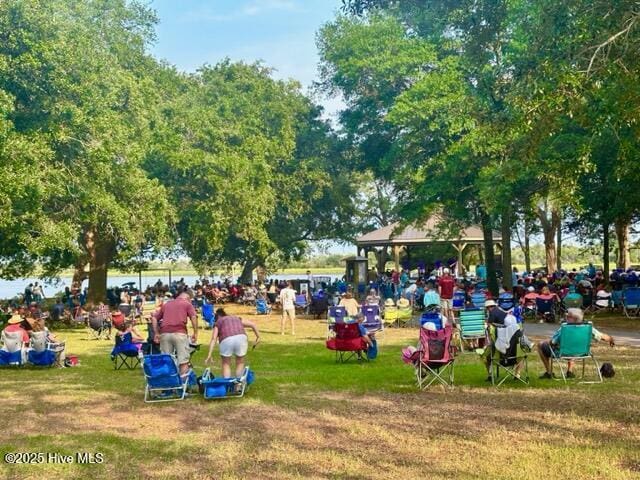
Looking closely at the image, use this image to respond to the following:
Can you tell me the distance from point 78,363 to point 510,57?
13214 millimetres

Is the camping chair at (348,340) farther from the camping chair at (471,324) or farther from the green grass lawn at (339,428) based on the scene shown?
the camping chair at (471,324)

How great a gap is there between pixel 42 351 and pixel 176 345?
14.0ft

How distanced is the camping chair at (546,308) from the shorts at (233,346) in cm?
1070

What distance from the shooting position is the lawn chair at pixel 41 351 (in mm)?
12234

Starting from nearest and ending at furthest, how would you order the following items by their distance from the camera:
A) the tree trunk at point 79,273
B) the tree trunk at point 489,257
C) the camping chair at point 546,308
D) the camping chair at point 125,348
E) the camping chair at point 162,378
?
the camping chair at point 162,378 → the camping chair at point 125,348 → the camping chair at point 546,308 → the tree trunk at point 489,257 → the tree trunk at point 79,273

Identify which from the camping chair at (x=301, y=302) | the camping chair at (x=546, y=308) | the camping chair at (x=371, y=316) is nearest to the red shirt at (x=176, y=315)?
the camping chair at (x=371, y=316)

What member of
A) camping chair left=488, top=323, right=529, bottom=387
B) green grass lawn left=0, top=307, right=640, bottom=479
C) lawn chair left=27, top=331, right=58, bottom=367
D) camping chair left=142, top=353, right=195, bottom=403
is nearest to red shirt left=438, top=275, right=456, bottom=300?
green grass lawn left=0, top=307, right=640, bottom=479

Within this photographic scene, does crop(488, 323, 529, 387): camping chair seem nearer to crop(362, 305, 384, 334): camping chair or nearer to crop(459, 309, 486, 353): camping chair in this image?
crop(459, 309, 486, 353): camping chair

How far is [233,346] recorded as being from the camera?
908 centimetres

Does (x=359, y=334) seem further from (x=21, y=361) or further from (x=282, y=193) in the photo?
(x=282, y=193)

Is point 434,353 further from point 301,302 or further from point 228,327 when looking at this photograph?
point 301,302

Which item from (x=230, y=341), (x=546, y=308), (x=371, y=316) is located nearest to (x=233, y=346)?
(x=230, y=341)

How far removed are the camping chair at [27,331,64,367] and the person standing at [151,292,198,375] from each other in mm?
3944

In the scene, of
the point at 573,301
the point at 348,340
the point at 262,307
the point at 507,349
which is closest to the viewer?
the point at 507,349
